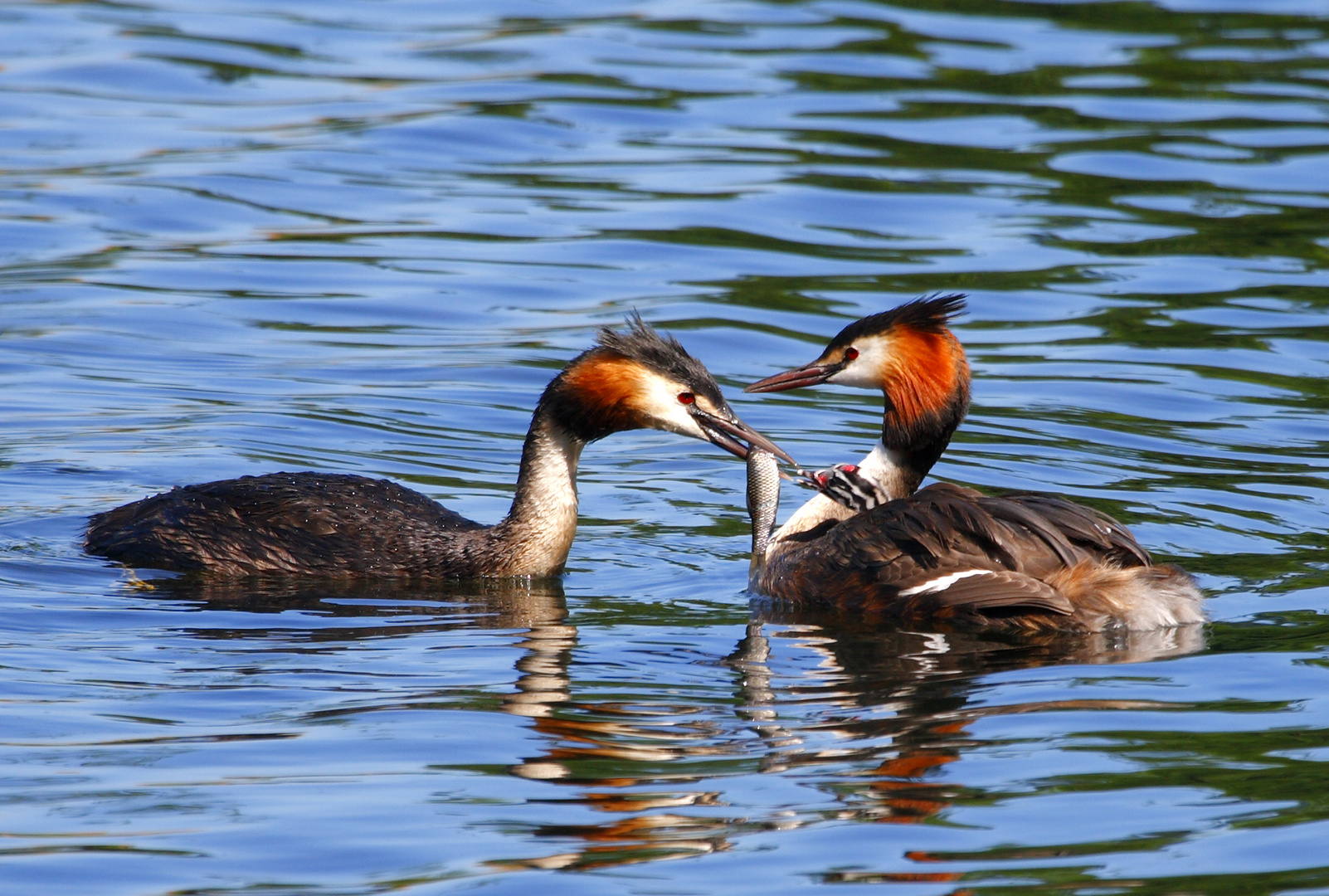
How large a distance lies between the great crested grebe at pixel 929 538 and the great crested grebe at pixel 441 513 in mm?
457

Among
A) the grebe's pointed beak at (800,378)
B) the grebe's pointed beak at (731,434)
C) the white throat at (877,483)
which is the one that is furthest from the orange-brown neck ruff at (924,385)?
the grebe's pointed beak at (731,434)

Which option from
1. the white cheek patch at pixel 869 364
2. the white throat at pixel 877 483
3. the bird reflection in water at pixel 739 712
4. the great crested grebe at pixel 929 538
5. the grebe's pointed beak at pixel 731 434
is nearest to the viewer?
the bird reflection in water at pixel 739 712

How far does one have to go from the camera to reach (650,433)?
11062 mm

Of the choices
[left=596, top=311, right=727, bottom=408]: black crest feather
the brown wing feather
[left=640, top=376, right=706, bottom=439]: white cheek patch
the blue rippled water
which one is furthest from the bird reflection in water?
[left=596, top=311, right=727, bottom=408]: black crest feather

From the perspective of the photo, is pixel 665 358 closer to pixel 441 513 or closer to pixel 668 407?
pixel 668 407

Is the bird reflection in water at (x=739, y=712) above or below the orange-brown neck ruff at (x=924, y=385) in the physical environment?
below

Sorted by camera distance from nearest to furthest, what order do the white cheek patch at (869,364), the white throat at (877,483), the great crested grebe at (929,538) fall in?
the great crested grebe at (929,538)
the white cheek patch at (869,364)
the white throat at (877,483)

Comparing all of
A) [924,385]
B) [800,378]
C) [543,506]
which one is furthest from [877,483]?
[543,506]

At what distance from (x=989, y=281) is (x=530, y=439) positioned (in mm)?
5354

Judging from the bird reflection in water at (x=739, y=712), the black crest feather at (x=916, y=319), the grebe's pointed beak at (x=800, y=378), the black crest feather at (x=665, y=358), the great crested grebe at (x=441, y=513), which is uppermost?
the black crest feather at (x=916, y=319)

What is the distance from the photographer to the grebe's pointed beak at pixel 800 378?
862cm

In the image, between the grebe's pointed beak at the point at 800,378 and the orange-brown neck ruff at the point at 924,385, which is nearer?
the orange-brown neck ruff at the point at 924,385

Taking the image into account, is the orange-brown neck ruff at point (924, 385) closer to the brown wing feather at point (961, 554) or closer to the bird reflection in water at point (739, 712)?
the brown wing feather at point (961, 554)

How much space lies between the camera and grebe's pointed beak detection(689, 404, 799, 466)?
8180 millimetres
